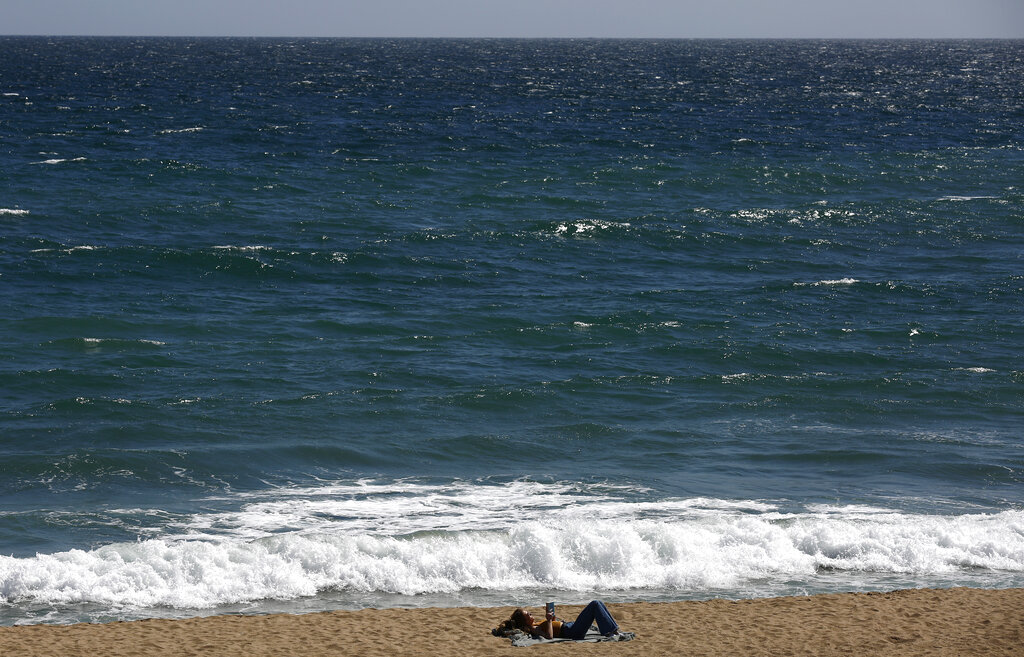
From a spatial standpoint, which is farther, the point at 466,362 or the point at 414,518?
the point at 466,362

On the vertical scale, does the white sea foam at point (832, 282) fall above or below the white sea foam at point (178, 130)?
below

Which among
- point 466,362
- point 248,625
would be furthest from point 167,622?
point 466,362

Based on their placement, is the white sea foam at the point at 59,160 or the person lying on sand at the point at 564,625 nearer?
the person lying on sand at the point at 564,625

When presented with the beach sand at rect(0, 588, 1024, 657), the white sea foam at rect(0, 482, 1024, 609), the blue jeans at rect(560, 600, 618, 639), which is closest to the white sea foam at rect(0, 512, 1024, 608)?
the white sea foam at rect(0, 482, 1024, 609)

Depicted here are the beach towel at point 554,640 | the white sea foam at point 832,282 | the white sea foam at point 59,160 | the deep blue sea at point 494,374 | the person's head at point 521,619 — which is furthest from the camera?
the white sea foam at point 59,160

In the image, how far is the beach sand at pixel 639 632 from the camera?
13719 mm

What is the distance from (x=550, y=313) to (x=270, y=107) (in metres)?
52.8

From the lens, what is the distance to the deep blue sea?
17.2m

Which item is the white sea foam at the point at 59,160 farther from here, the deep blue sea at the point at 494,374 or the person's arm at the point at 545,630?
the person's arm at the point at 545,630

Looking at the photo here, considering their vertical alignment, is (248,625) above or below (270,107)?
below

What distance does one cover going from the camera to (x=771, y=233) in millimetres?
41312

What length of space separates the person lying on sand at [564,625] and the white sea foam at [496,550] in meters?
2.39

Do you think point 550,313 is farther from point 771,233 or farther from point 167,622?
point 167,622

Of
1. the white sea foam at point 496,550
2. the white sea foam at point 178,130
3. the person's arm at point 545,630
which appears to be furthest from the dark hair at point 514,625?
the white sea foam at point 178,130
